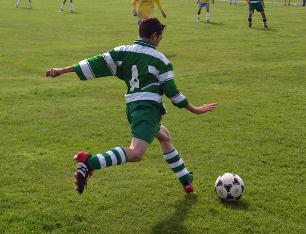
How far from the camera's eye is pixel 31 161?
277 inches

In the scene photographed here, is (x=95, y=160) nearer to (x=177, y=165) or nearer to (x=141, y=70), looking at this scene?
(x=141, y=70)

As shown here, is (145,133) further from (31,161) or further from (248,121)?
(248,121)

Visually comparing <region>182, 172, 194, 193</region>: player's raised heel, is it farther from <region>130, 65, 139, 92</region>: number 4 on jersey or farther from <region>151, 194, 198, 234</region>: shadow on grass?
<region>130, 65, 139, 92</region>: number 4 on jersey

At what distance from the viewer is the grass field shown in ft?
17.7

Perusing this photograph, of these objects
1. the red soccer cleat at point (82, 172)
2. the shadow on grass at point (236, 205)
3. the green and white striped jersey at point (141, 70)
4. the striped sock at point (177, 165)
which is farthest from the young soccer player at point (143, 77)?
the shadow on grass at point (236, 205)

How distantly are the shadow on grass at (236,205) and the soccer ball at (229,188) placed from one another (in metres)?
0.06

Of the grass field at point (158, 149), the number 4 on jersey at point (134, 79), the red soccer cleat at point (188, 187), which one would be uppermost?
the number 4 on jersey at point (134, 79)

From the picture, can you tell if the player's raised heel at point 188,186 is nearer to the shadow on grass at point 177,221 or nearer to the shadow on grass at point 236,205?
the shadow on grass at point 177,221

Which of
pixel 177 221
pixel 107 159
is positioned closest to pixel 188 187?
pixel 177 221

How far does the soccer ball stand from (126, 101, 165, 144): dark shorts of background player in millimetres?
1092

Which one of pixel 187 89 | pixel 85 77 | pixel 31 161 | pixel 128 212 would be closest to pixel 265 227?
pixel 128 212

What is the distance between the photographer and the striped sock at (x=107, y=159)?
199 inches

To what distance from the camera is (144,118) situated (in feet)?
→ 17.6

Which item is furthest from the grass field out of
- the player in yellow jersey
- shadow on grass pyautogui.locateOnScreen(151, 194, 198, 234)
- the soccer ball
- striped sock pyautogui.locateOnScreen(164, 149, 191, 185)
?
the player in yellow jersey
